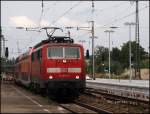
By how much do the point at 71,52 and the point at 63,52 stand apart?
1.44 ft

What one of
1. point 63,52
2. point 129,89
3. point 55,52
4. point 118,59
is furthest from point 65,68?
point 118,59

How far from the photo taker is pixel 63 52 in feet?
88.2

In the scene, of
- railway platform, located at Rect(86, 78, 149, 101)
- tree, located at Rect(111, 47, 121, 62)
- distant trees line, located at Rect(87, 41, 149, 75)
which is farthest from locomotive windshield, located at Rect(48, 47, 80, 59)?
tree, located at Rect(111, 47, 121, 62)

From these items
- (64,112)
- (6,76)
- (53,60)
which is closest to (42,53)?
(53,60)

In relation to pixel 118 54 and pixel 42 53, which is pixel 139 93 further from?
pixel 118 54

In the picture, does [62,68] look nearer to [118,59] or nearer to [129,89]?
[129,89]

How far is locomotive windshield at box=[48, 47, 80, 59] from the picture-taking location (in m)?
26.9

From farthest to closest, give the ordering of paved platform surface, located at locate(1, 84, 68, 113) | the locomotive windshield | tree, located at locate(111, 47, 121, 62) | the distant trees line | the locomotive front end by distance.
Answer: tree, located at locate(111, 47, 121, 62) → the distant trees line → the locomotive windshield → the locomotive front end → paved platform surface, located at locate(1, 84, 68, 113)

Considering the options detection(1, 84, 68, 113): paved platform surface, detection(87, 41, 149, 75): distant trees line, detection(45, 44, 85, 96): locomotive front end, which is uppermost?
detection(87, 41, 149, 75): distant trees line

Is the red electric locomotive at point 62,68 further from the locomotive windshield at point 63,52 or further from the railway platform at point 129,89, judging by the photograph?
the railway platform at point 129,89

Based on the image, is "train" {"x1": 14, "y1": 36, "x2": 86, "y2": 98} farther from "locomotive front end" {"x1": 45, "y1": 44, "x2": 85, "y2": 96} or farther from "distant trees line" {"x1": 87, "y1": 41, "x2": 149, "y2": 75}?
"distant trees line" {"x1": 87, "y1": 41, "x2": 149, "y2": 75}

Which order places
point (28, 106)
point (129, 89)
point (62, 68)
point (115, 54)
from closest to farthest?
point (28, 106)
point (62, 68)
point (129, 89)
point (115, 54)

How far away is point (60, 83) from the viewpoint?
26438 millimetres

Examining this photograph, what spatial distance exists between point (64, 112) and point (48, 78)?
6.59m
